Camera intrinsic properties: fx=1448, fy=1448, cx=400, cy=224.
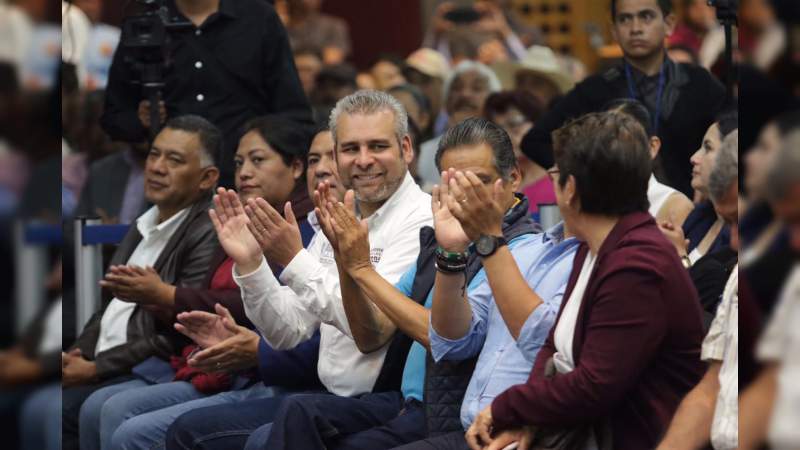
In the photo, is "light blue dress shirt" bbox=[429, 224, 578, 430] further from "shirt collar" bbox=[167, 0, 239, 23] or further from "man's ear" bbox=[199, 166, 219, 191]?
"shirt collar" bbox=[167, 0, 239, 23]

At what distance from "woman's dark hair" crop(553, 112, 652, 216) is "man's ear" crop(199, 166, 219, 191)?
2.52 metres

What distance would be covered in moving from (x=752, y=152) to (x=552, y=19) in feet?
40.9

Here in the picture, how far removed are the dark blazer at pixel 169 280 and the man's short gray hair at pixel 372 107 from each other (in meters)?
0.88

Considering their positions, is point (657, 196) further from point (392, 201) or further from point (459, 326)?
point (459, 326)

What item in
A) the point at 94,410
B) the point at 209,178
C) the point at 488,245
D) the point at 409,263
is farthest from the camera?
the point at 209,178

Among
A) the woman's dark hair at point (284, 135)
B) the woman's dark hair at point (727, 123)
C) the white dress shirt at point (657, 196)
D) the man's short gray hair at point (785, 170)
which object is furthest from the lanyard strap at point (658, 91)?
the man's short gray hair at point (785, 170)

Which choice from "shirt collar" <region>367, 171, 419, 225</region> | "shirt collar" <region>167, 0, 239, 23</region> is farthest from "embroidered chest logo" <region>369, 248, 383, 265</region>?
"shirt collar" <region>167, 0, 239, 23</region>

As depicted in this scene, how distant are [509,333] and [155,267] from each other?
2038 millimetres

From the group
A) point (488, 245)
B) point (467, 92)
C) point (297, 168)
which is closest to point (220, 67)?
point (297, 168)

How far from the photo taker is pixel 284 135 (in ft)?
17.5

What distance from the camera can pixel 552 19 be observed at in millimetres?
13961

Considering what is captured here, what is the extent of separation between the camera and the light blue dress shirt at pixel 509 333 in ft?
11.0

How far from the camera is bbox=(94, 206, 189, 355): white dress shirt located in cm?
529

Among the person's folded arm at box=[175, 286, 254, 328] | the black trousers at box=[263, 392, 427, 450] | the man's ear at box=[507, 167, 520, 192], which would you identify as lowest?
the black trousers at box=[263, 392, 427, 450]
